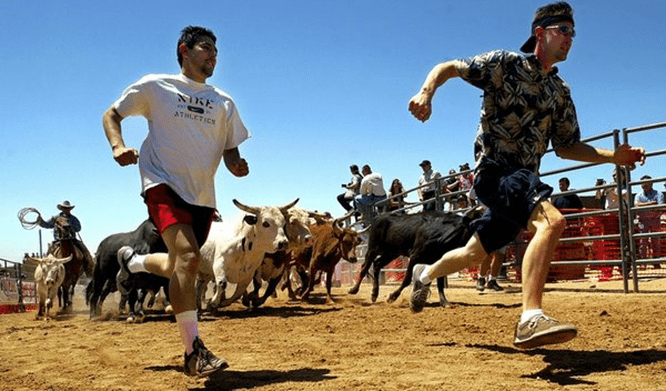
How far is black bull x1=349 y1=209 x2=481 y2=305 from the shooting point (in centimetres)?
1020

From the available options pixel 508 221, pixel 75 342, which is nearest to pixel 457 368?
pixel 508 221

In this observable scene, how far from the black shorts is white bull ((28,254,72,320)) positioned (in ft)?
36.7

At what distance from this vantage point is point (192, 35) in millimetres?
4527

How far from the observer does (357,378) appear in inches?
148

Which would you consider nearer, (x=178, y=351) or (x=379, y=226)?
(x=178, y=351)

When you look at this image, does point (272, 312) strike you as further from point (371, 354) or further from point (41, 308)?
point (41, 308)

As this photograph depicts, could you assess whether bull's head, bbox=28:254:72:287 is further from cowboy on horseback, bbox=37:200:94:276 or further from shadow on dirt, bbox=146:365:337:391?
shadow on dirt, bbox=146:365:337:391

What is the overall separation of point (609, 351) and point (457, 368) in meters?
1.15

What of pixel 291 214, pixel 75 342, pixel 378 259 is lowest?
pixel 75 342

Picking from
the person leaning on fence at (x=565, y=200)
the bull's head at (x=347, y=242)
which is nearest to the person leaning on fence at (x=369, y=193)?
the bull's head at (x=347, y=242)

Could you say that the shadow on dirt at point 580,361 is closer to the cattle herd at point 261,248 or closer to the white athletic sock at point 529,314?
the white athletic sock at point 529,314

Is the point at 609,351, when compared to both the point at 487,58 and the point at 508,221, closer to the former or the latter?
the point at 508,221

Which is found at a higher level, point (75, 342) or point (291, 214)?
point (291, 214)

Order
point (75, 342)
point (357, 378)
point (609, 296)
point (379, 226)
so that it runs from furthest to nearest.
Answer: point (379, 226) → point (609, 296) → point (75, 342) → point (357, 378)
